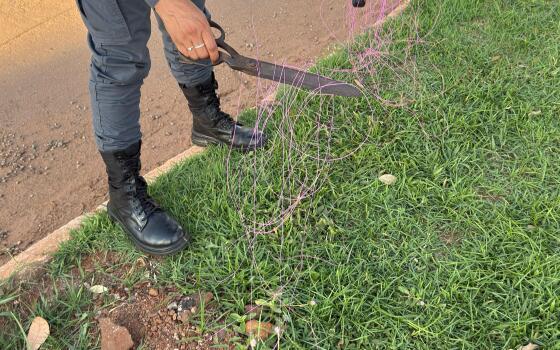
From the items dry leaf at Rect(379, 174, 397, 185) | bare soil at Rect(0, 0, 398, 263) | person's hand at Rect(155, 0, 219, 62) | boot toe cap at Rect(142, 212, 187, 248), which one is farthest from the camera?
bare soil at Rect(0, 0, 398, 263)

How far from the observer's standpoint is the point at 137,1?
1.95 metres

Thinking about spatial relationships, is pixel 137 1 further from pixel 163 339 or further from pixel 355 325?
pixel 355 325

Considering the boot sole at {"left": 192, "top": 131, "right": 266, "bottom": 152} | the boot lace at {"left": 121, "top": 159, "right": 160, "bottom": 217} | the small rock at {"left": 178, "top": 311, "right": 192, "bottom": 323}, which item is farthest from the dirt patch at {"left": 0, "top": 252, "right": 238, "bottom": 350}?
the boot sole at {"left": 192, "top": 131, "right": 266, "bottom": 152}

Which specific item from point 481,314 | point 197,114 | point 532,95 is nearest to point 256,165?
point 197,114

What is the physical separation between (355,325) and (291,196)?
73 cm

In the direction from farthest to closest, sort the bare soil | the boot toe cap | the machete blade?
the bare soil
the boot toe cap
the machete blade

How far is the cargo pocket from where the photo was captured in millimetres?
1887

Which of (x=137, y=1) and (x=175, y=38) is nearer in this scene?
(x=175, y=38)

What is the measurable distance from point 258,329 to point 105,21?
4.40 feet

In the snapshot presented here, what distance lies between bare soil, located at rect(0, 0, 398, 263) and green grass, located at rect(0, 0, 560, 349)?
21.2 inches

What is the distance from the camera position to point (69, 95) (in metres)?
3.52

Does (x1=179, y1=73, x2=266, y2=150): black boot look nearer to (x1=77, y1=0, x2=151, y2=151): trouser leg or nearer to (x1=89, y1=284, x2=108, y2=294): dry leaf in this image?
(x1=77, y1=0, x2=151, y2=151): trouser leg

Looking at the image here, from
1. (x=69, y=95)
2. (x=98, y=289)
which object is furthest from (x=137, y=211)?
(x=69, y=95)

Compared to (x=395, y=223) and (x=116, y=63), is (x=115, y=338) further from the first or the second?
(x=395, y=223)
